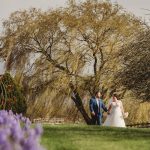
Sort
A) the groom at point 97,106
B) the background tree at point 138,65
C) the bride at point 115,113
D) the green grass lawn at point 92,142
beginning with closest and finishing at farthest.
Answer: the green grass lawn at point 92,142
the background tree at point 138,65
the groom at point 97,106
the bride at point 115,113

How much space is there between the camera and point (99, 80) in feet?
154

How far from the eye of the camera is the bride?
91.8 ft

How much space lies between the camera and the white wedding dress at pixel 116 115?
28.0 m

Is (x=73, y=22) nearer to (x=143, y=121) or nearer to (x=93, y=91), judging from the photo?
(x=93, y=91)

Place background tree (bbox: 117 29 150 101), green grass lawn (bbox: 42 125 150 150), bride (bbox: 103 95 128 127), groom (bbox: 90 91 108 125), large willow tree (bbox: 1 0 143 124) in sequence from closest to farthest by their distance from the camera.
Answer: green grass lawn (bbox: 42 125 150 150)
background tree (bbox: 117 29 150 101)
groom (bbox: 90 91 108 125)
bride (bbox: 103 95 128 127)
large willow tree (bbox: 1 0 143 124)

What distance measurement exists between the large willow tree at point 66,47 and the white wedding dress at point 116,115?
16525 mm

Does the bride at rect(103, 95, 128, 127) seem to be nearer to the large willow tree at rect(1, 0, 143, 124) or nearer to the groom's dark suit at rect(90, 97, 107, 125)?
the groom's dark suit at rect(90, 97, 107, 125)

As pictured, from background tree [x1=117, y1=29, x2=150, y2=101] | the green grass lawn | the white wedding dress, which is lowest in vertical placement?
the green grass lawn

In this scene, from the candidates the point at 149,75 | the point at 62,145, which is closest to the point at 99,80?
the point at 149,75

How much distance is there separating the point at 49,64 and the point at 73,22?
169 inches

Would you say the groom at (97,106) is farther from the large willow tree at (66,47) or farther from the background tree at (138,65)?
the large willow tree at (66,47)

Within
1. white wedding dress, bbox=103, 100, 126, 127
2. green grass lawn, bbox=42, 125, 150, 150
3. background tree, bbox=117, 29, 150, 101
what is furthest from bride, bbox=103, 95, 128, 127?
green grass lawn, bbox=42, 125, 150, 150

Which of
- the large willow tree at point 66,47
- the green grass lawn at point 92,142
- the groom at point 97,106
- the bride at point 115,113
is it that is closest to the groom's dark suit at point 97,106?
the groom at point 97,106

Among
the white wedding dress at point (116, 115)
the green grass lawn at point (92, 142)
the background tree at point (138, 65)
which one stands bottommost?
the green grass lawn at point (92, 142)
